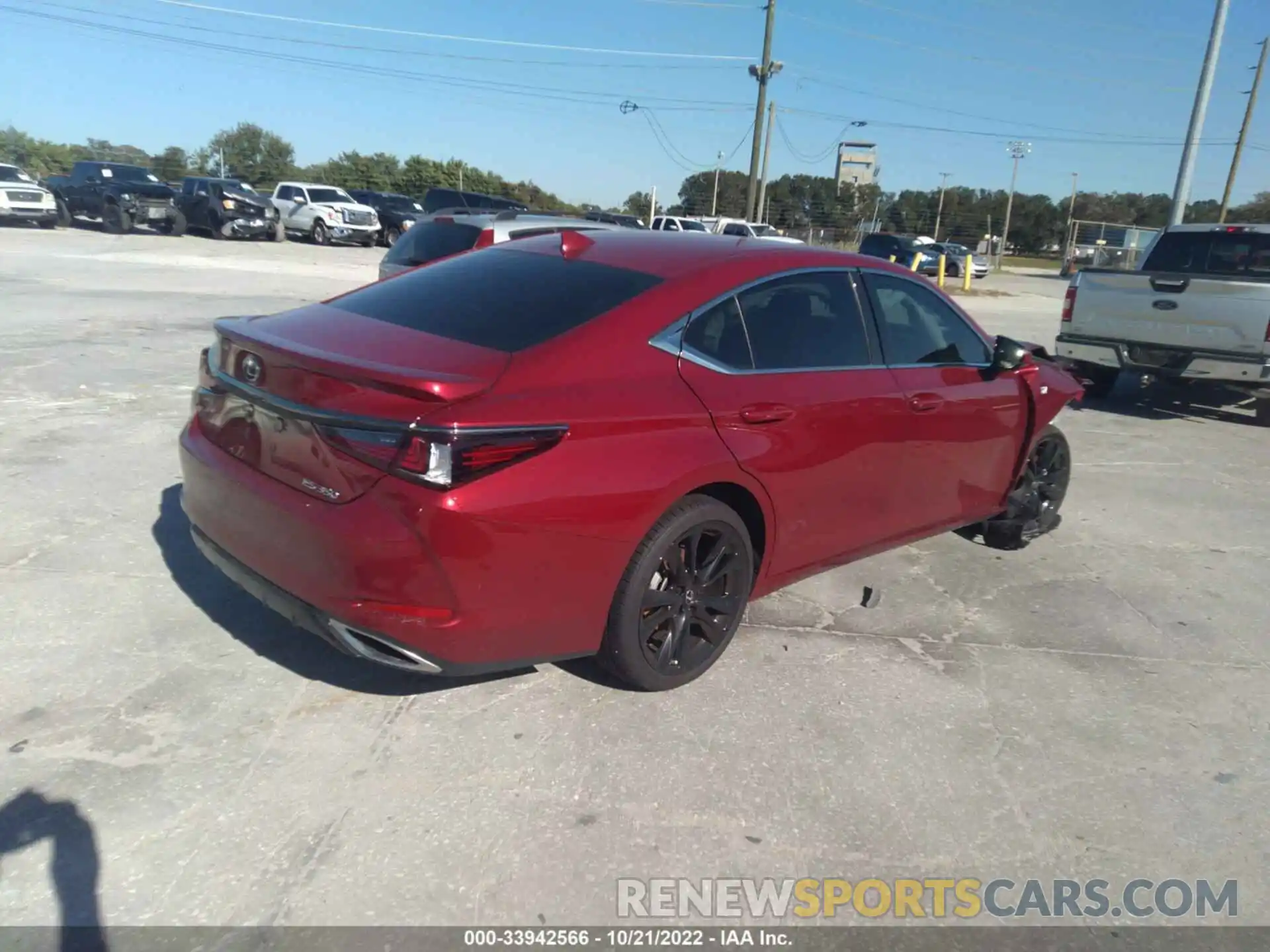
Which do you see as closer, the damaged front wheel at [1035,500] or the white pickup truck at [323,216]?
the damaged front wheel at [1035,500]

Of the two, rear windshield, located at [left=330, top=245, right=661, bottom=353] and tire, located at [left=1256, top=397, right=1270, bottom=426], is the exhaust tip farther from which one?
tire, located at [left=1256, top=397, right=1270, bottom=426]

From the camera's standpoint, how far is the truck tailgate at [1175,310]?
8344 mm

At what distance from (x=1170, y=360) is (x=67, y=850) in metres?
9.31

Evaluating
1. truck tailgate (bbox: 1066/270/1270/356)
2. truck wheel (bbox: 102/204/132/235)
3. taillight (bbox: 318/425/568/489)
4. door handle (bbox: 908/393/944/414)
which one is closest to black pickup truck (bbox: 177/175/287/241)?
truck wheel (bbox: 102/204/132/235)

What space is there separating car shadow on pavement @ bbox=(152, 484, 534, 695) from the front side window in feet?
7.33

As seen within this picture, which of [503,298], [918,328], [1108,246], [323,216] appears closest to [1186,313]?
[918,328]

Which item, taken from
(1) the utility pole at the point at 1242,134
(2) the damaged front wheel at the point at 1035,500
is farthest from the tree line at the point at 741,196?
(2) the damaged front wheel at the point at 1035,500

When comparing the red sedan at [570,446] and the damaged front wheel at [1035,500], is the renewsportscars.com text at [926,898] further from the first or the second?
the damaged front wheel at [1035,500]

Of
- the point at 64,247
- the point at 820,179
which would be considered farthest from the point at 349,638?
the point at 820,179

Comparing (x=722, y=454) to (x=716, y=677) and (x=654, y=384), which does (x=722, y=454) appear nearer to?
(x=654, y=384)

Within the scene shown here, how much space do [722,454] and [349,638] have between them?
4.65 feet

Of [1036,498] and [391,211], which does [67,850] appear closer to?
[1036,498]

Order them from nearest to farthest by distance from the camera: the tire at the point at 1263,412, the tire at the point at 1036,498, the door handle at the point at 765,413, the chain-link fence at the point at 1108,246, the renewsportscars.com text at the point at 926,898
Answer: the renewsportscars.com text at the point at 926,898 < the door handle at the point at 765,413 < the tire at the point at 1036,498 < the tire at the point at 1263,412 < the chain-link fence at the point at 1108,246

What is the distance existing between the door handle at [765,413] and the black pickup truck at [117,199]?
28.1 meters
